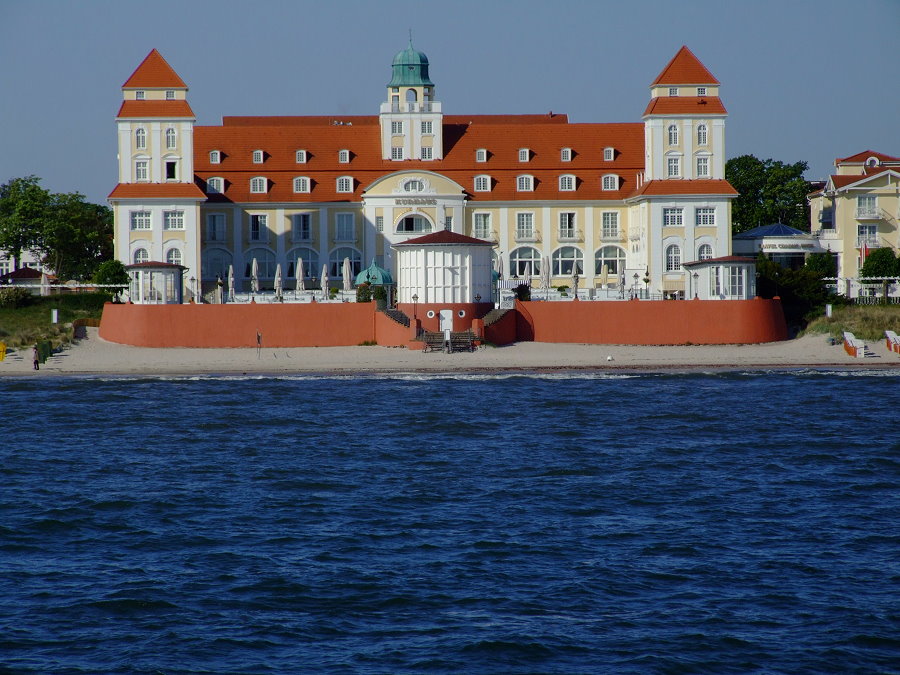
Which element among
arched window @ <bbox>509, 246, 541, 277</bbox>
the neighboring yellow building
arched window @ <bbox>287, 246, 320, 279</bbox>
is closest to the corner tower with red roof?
arched window @ <bbox>287, 246, 320, 279</bbox>

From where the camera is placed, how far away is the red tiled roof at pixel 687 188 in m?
72.8

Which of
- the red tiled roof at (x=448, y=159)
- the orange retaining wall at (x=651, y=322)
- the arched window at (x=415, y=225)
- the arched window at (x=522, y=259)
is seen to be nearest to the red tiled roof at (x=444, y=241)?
the orange retaining wall at (x=651, y=322)

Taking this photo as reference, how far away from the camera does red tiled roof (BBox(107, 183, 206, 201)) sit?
7138 centimetres

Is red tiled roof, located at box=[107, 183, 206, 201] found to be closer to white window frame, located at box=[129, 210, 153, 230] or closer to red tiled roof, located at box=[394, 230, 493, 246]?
white window frame, located at box=[129, 210, 153, 230]

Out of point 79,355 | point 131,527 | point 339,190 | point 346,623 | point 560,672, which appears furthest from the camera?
point 339,190

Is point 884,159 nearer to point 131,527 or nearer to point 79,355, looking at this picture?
point 79,355

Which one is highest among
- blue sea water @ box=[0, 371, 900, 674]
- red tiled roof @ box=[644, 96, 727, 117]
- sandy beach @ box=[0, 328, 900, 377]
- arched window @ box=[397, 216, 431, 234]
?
red tiled roof @ box=[644, 96, 727, 117]

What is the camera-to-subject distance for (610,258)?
7769 cm

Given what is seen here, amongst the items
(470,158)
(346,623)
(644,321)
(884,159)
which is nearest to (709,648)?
(346,623)

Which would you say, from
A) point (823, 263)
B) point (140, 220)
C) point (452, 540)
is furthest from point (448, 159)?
point (452, 540)

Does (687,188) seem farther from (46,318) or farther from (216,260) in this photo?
(46,318)

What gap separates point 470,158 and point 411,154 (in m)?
3.74

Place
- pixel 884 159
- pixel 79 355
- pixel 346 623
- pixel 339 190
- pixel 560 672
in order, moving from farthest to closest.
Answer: pixel 884 159, pixel 339 190, pixel 79 355, pixel 346 623, pixel 560 672

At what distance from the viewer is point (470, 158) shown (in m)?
79.8
